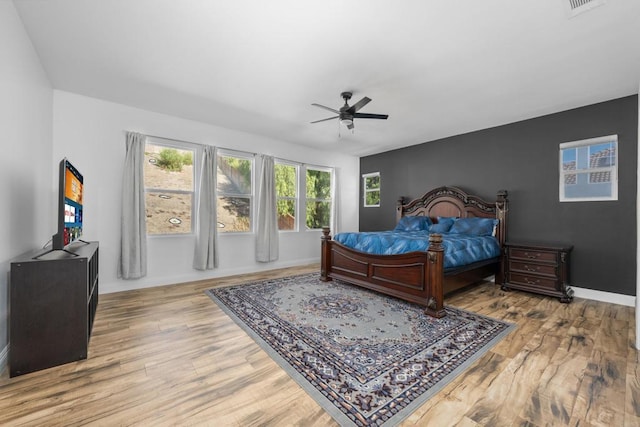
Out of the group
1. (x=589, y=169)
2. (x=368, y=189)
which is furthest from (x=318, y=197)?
(x=589, y=169)

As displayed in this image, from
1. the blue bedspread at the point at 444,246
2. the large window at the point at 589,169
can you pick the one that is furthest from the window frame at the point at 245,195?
the large window at the point at 589,169

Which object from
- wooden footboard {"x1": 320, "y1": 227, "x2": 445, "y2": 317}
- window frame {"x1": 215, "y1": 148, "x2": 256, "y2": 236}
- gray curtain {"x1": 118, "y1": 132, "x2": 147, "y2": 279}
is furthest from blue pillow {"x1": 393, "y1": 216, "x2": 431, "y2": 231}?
gray curtain {"x1": 118, "y1": 132, "x2": 147, "y2": 279}

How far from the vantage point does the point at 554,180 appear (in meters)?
3.95

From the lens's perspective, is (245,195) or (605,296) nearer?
(605,296)

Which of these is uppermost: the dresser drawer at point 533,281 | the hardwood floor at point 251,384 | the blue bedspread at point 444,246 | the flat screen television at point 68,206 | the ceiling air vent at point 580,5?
the ceiling air vent at point 580,5

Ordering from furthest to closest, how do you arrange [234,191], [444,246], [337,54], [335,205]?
[335,205] → [234,191] → [444,246] → [337,54]

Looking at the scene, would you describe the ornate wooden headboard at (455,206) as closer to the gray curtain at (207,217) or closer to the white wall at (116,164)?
the white wall at (116,164)

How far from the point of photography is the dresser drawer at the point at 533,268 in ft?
11.7

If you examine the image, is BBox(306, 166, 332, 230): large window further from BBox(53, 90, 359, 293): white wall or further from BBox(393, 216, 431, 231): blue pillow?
BBox(393, 216, 431, 231): blue pillow

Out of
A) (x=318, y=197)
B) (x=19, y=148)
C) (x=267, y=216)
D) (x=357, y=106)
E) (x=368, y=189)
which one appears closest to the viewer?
(x=19, y=148)

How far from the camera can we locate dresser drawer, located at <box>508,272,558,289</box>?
3.56 m

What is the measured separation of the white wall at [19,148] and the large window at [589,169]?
6.02 m

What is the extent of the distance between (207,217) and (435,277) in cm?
341

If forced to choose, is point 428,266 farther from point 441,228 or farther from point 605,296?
point 605,296
